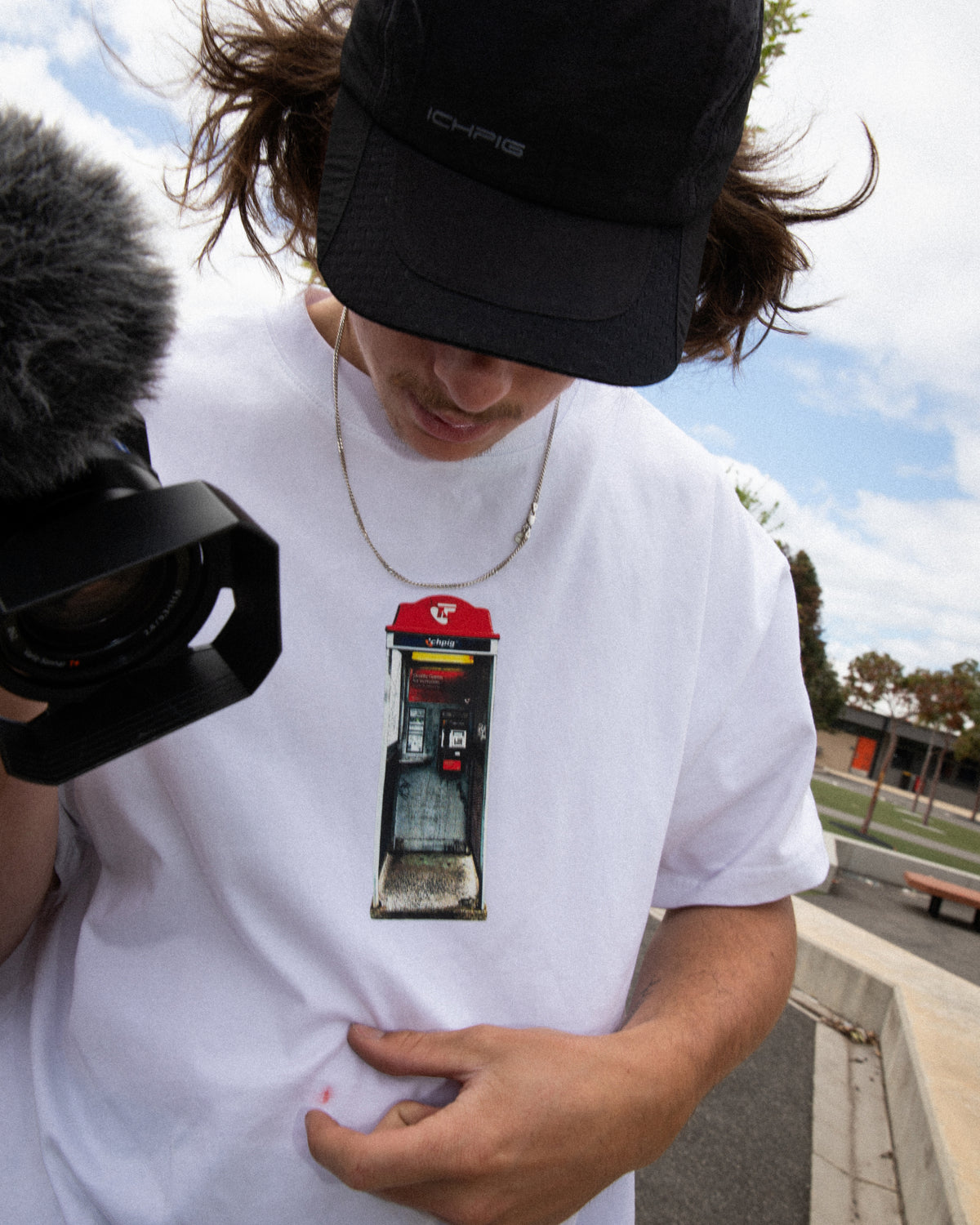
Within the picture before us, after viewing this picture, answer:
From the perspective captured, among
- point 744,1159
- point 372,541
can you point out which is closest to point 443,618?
point 372,541

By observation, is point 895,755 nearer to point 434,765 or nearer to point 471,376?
point 434,765

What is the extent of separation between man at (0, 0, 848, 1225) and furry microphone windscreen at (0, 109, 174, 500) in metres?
0.33

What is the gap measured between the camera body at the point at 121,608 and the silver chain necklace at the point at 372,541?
390 mm

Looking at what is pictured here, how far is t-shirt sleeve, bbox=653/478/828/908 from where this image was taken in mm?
1392

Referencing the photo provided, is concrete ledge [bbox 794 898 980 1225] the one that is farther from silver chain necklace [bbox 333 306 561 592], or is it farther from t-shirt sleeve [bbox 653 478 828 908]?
silver chain necklace [bbox 333 306 561 592]

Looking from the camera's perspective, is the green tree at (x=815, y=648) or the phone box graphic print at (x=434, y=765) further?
the green tree at (x=815, y=648)

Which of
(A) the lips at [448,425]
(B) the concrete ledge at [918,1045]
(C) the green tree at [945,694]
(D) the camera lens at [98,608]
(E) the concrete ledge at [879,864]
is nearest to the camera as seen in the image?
(D) the camera lens at [98,608]

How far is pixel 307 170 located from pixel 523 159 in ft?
2.17

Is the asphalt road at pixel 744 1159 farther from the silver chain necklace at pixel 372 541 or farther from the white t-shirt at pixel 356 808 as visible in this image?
the silver chain necklace at pixel 372 541

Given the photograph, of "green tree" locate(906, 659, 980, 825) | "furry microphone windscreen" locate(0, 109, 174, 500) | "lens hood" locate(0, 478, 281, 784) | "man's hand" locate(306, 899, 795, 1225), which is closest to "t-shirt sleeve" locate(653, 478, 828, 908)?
"man's hand" locate(306, 899, 795, 1225)

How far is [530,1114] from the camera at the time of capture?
3.50 ft

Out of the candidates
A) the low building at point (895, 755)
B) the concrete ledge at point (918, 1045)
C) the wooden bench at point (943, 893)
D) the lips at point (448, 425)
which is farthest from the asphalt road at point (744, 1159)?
the low building at point (895, 755)

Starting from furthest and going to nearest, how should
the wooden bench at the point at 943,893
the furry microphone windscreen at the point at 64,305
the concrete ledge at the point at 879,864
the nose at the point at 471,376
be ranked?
1. the concrete ledge at the point at 879,864
2. the wooden bench at the point at 943,893
3. the nose at the point at 471,376
4. the furry microphone windscreen at the point at 64,305

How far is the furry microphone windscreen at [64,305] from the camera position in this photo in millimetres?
618
